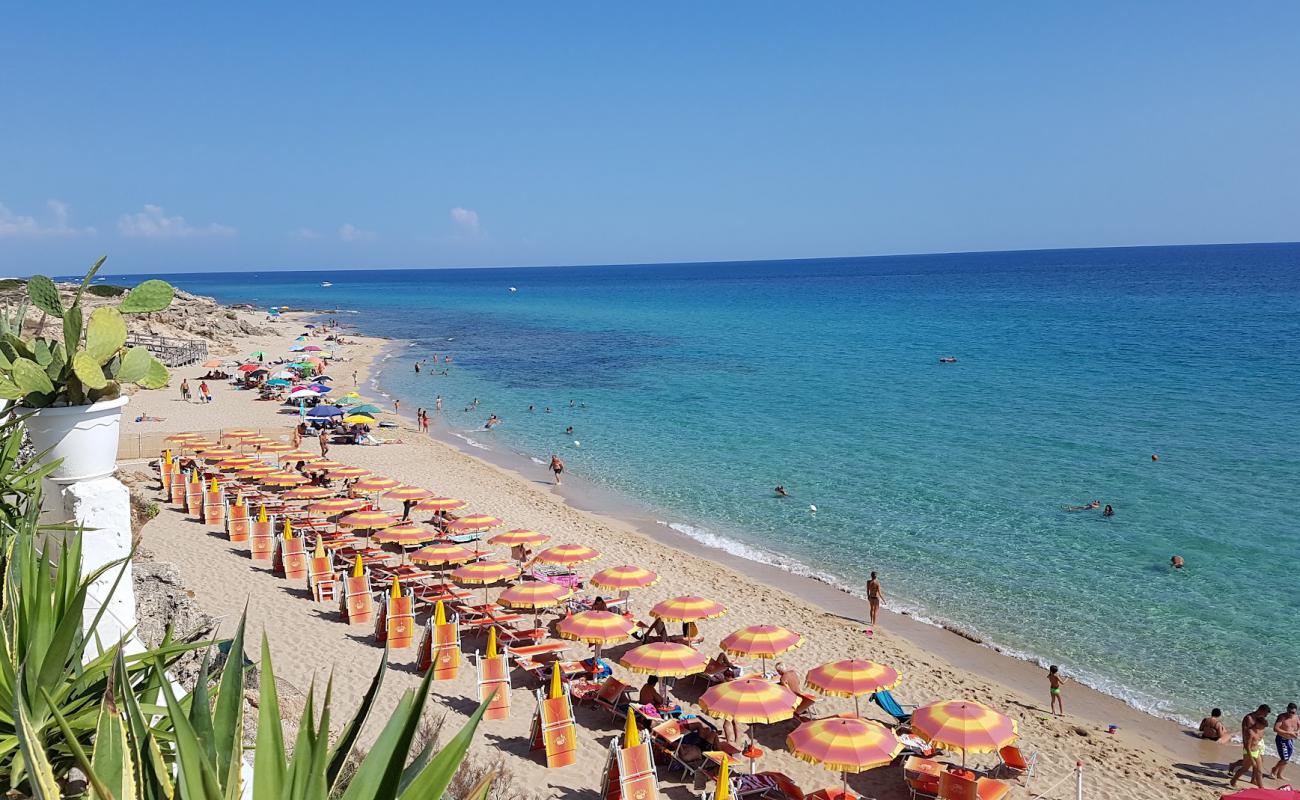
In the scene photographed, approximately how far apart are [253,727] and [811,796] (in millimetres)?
5661

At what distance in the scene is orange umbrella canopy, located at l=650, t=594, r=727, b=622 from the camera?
13.2 m

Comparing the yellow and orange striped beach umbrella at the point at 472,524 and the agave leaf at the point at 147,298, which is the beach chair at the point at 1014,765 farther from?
the yellow and orange striped beach umbrella at the point at 472,524

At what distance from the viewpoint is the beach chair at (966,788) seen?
30.9 feet

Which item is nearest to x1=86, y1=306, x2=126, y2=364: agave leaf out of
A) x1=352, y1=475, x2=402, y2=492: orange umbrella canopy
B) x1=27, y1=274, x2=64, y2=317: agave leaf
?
x1=27, y1=274, x2=64, y2=317: agave leaf

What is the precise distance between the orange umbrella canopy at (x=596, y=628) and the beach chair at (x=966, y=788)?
4451 mm

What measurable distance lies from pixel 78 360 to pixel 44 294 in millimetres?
921

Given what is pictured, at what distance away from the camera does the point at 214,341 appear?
Result: 5528cm

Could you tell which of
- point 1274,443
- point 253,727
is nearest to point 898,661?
point 253,727

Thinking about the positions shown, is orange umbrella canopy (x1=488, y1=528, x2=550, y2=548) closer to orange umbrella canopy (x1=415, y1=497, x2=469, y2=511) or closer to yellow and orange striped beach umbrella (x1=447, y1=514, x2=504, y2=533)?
yellow and orange striped beach umbrella (x1=447, y1=514, x2=504, y2=533)

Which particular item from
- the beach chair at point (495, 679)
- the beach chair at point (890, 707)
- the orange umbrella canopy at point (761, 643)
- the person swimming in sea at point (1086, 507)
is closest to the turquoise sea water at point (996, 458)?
the person swimming in sea at point (1086, 507)

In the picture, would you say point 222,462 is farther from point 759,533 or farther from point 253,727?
point 253,727

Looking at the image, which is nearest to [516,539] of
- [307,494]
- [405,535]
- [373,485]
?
[405,535]

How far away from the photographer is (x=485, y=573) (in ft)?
47.5

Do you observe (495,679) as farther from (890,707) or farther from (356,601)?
(890,707)
